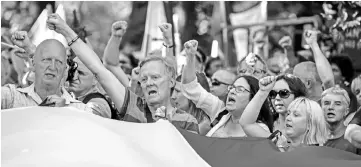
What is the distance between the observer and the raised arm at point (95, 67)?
26.0ft

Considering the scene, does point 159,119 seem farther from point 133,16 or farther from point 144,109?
point 133,16

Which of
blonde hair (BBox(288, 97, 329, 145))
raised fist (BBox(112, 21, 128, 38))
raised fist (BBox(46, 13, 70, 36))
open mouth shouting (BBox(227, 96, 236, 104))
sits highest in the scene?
raised fist (BBox(46, 13, 70, 36))

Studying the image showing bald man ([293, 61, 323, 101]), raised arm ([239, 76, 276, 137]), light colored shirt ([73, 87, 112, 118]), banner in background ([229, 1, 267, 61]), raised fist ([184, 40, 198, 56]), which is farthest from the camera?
banner in background ([229, 1, 267, 61])

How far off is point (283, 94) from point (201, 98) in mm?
812

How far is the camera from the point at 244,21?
56.4 feet

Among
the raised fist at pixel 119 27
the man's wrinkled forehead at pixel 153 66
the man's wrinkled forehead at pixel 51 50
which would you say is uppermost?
the raised fist at pixel 119 27

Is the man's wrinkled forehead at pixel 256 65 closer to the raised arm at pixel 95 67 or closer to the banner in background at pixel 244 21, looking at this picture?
the raised arm at pixel 95 67

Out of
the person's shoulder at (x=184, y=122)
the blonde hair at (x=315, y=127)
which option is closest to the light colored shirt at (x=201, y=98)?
the person's shoulder at (x=184, y=122)

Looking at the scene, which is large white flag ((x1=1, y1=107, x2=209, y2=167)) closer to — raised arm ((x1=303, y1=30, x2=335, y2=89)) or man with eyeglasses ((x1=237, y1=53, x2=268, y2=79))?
raised arm ((x1=303, y1=30, x2=335, y2=89))

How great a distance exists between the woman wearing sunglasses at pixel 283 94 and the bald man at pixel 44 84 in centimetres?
163

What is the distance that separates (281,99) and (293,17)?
849 cm

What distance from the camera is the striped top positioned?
7.91m

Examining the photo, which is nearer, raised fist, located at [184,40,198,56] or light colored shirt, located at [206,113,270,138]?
light colored shirt, located at [206,113,270,138]

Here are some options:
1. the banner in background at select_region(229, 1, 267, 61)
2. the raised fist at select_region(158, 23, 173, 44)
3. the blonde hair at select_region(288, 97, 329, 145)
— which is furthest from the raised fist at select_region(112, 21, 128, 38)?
the banner in background at select_region(229, 1, 267, 61)
